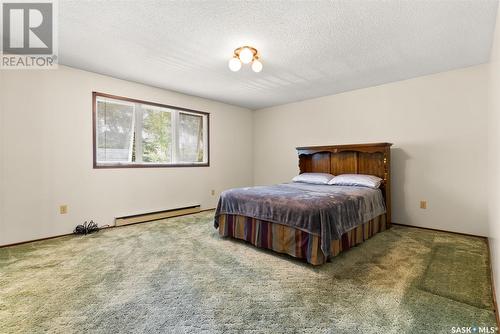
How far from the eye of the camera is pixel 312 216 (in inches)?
87.5

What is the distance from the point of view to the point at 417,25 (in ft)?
7.18

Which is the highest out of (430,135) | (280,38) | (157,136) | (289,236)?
(280,38)

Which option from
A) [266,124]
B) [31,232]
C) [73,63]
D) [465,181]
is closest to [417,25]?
[465,181]

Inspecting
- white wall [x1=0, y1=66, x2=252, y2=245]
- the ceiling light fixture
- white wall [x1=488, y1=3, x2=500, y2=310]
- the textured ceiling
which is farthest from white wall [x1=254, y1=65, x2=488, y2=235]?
white wall [x1=0, y1=66, x2=252, y2=245]

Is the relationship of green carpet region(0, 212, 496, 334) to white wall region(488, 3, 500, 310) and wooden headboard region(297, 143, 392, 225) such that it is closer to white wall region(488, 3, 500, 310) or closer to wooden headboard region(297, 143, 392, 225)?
white wall region(488, 3, 500, 310)

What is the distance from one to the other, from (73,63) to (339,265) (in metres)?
4.01

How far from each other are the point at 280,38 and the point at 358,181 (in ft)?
7.33

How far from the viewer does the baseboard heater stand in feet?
11.9

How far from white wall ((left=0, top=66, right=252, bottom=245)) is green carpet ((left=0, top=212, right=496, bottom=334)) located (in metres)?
0.46
